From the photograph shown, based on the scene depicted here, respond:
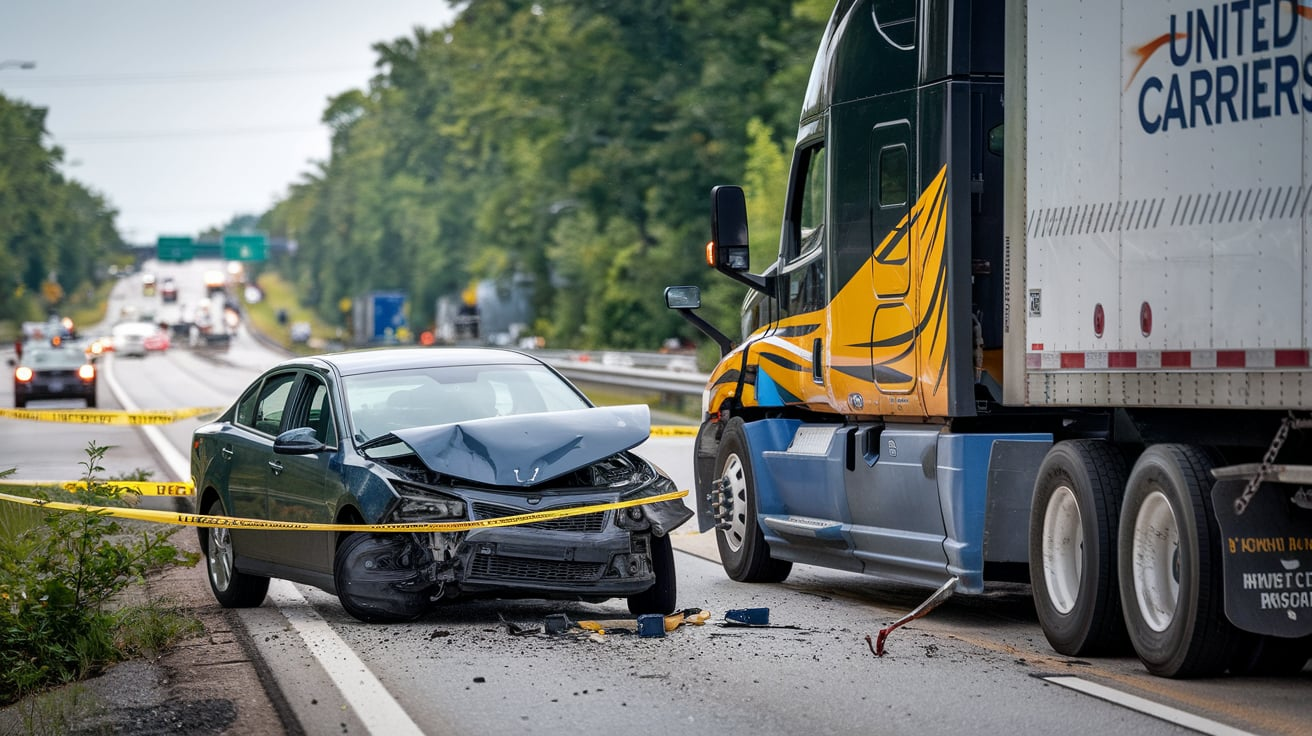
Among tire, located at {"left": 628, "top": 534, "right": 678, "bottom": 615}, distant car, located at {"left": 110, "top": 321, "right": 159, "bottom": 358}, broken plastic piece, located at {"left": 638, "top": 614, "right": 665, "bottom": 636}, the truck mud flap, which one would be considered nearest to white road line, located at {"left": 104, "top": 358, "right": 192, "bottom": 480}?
tire, located at {"left": 628, "top": 534, "right": 678, "bottom": 615}

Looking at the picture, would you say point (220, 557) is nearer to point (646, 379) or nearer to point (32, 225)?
point (646, 379)

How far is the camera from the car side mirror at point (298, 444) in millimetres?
9672

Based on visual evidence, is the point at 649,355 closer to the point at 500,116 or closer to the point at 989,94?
the point at 500,116

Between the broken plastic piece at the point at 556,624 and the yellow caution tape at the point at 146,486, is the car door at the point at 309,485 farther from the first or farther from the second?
the yellow caution tape at the point at 146,486

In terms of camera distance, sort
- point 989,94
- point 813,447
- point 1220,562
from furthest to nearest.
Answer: point 813,447, point 989,94, point 1220,562

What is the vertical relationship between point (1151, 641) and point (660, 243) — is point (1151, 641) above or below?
below

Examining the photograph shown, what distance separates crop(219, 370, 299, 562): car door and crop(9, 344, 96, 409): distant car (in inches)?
1352

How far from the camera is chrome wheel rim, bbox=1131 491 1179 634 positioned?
299 inches

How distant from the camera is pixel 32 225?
163625mm

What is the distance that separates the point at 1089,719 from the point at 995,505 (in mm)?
2489

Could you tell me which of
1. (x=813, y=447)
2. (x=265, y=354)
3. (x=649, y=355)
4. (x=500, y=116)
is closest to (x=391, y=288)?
(x=265, y=354)

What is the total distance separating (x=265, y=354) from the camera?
366ft

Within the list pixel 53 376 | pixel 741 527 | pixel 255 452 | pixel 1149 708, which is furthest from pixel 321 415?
pixel 53 376

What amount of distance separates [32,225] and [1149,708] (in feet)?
550
